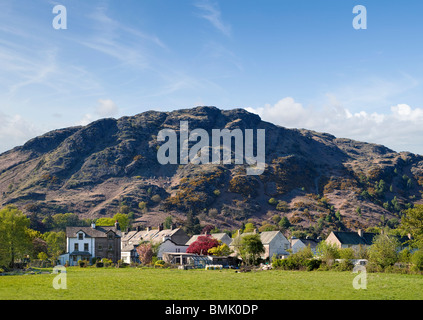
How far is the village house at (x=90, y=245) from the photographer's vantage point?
96750mm

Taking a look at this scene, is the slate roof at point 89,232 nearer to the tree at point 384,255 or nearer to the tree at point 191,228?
the tree at point 384,255

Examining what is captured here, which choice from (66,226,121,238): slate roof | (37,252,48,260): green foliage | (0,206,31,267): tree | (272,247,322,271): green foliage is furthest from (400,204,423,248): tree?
(37,252,48,260): green foliage

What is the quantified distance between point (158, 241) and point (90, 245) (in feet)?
55.4

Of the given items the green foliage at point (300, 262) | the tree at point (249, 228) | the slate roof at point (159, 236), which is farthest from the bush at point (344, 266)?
the tree at point (249, 228)

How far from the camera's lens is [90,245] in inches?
3905

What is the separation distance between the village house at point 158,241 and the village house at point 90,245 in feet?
22.7

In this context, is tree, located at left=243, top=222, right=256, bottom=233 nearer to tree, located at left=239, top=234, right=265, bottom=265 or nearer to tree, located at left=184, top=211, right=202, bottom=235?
tree, located at left=184, top=211, right=202, bottom=235

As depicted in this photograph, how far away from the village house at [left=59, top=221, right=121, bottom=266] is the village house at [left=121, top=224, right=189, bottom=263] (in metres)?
6.93

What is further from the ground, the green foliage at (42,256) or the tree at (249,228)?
the tree at (249,228)

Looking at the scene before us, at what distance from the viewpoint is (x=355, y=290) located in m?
34.5

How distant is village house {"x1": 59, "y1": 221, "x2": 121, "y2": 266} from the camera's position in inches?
3809
